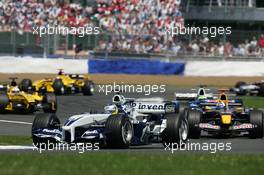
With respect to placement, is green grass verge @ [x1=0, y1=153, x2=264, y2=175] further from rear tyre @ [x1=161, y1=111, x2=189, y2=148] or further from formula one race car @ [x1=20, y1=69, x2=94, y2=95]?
formula one race car @ [x1=20, y1=69, x2=94, y2=95]

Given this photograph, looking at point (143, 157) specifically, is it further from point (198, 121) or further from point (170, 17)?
point (170, 17)

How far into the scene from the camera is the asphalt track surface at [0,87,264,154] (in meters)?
17.0

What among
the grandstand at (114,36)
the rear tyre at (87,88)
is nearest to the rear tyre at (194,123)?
the rear tyre at (87,88)

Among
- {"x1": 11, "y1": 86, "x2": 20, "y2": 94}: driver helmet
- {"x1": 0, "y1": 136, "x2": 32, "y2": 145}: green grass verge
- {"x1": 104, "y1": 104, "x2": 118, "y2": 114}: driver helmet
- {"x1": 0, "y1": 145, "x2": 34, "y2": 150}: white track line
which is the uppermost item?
{"x1": 104, "y1": 104, "x2": 118, "y2": 114}: driver helmet

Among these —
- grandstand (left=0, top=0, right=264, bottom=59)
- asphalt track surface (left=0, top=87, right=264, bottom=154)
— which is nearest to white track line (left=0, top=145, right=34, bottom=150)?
asphalt track surface (left=0, top=87, right=264, bottom=154)

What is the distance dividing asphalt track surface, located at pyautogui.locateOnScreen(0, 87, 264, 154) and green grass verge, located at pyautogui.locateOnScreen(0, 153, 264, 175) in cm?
212

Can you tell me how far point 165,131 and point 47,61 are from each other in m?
28.4

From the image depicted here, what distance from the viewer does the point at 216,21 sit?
183 ft

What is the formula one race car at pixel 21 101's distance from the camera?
2628cm

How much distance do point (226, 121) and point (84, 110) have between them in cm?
983

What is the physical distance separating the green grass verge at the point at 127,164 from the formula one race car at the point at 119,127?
1447mm

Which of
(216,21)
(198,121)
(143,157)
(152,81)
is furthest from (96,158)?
(216,21)

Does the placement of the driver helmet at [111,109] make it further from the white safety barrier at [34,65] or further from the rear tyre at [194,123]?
the white safety barrier at [34,65]

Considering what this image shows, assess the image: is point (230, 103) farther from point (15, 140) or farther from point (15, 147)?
point (15, 147)
